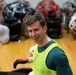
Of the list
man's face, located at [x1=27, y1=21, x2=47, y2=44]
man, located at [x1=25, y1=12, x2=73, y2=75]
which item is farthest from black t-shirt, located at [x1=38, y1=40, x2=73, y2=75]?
man's face, located at [x1=27, y1=21, x2=47, y2=44]

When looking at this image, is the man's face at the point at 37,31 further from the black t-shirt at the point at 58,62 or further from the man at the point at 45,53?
the black t-shirt at the point at 58,62

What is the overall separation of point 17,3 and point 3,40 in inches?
42.1

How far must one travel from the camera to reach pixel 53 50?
56.1 inches

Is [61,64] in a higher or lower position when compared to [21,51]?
higher

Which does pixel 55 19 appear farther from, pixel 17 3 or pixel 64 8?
pixel 17 3

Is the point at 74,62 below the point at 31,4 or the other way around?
below

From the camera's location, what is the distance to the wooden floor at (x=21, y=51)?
296cm

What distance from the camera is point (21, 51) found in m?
3.49

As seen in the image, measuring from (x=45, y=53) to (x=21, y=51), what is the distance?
2.04 metres

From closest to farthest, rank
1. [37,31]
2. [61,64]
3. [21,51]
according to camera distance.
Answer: [61,64], [37,31], [21,51]

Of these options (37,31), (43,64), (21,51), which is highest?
A: (37,31)

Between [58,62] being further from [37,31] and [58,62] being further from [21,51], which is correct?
[21,51]

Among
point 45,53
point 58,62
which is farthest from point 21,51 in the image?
point 58,62

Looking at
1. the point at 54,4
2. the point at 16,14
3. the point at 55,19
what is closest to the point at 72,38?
the point at 55,19
